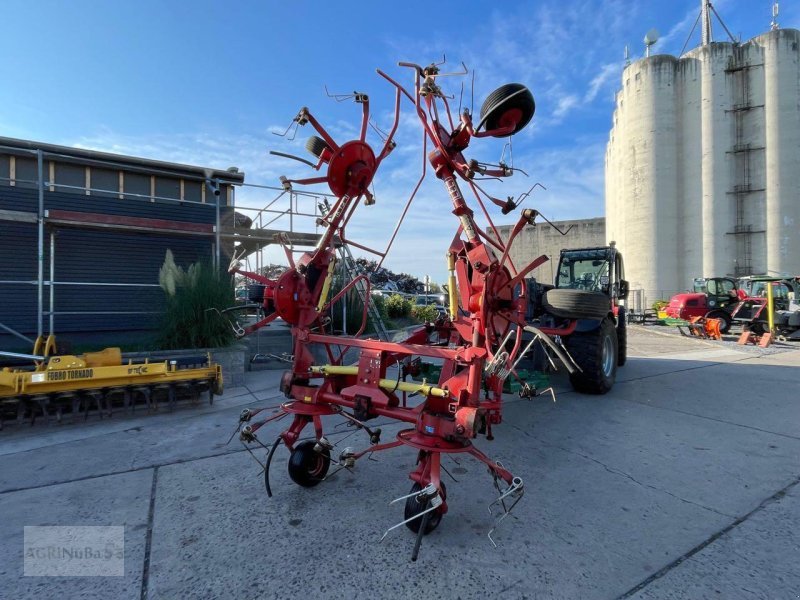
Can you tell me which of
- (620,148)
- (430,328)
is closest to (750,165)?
(620,148)

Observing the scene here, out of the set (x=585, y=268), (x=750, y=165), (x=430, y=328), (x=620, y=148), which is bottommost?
(x=430, y=328)

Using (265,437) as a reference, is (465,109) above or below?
above

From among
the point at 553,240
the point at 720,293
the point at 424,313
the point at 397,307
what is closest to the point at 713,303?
the point at 720,293

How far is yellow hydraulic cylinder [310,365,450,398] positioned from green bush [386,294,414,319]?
837 centimetres

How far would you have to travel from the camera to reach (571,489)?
3500 millimetres

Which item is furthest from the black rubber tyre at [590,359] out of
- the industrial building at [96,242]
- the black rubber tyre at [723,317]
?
the black rubber tyre at [723,317]

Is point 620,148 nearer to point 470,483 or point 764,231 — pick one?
point 764,231

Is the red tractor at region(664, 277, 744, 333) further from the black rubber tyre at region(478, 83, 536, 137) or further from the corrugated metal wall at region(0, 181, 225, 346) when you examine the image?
the black rubber tyre at region(478, 83, 536, 137)

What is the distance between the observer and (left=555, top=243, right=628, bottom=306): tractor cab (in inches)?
322

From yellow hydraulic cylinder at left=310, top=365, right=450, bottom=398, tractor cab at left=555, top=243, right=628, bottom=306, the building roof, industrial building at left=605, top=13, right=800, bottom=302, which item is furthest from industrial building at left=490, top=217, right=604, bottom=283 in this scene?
yellow hydraulic cylinder at left=310, top=365, right=450, bottom=398

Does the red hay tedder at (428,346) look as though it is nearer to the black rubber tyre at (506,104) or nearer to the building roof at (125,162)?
the black rubber tyre at (506,104)

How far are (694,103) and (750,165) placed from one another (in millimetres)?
5167

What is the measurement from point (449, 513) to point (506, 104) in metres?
2.91

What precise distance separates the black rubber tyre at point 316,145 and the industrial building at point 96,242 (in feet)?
19.0
